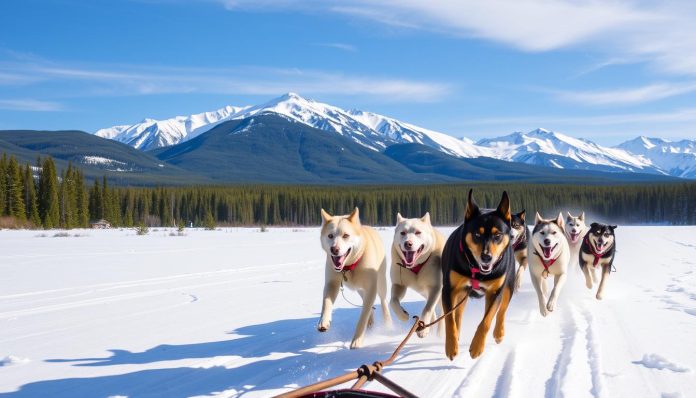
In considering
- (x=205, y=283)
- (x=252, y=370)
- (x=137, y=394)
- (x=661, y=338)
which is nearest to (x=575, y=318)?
(x=661, y=338)

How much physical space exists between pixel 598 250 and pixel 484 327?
5.77m

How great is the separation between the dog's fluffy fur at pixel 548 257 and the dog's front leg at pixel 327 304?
344 cm

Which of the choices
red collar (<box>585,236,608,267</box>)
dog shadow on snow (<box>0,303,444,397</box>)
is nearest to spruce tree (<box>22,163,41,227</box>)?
dog shadow on snow (<box>0,303,444,397</box>)

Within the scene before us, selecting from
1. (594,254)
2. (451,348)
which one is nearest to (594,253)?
(594,254)

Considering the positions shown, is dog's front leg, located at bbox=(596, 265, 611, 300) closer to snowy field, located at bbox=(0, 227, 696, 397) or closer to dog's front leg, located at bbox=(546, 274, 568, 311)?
snowy field, located at bbox=(0, 227, 696, 397)

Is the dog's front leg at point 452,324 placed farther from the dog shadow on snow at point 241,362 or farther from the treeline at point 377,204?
the treeline at point 377,204

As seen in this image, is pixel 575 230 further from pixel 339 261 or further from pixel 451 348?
pixel 339 261

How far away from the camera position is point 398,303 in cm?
645

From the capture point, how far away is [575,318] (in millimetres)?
7898

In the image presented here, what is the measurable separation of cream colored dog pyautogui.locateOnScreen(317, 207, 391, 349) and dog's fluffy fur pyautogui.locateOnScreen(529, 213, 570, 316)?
297cm

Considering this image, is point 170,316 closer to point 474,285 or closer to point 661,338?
point 474,285

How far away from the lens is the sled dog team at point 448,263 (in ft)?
16.0

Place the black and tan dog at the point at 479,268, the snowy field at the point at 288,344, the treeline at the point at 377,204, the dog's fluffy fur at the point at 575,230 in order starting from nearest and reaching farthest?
the black and tan dog at the point at 479,268
the snowy field at the point at 288,344
the dog's fluffy fur at the point at 575,230
the treeline at the point at 377,204

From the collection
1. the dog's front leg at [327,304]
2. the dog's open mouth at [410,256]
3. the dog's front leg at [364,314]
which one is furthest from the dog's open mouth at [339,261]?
the dog's open mouth at [410,256]
